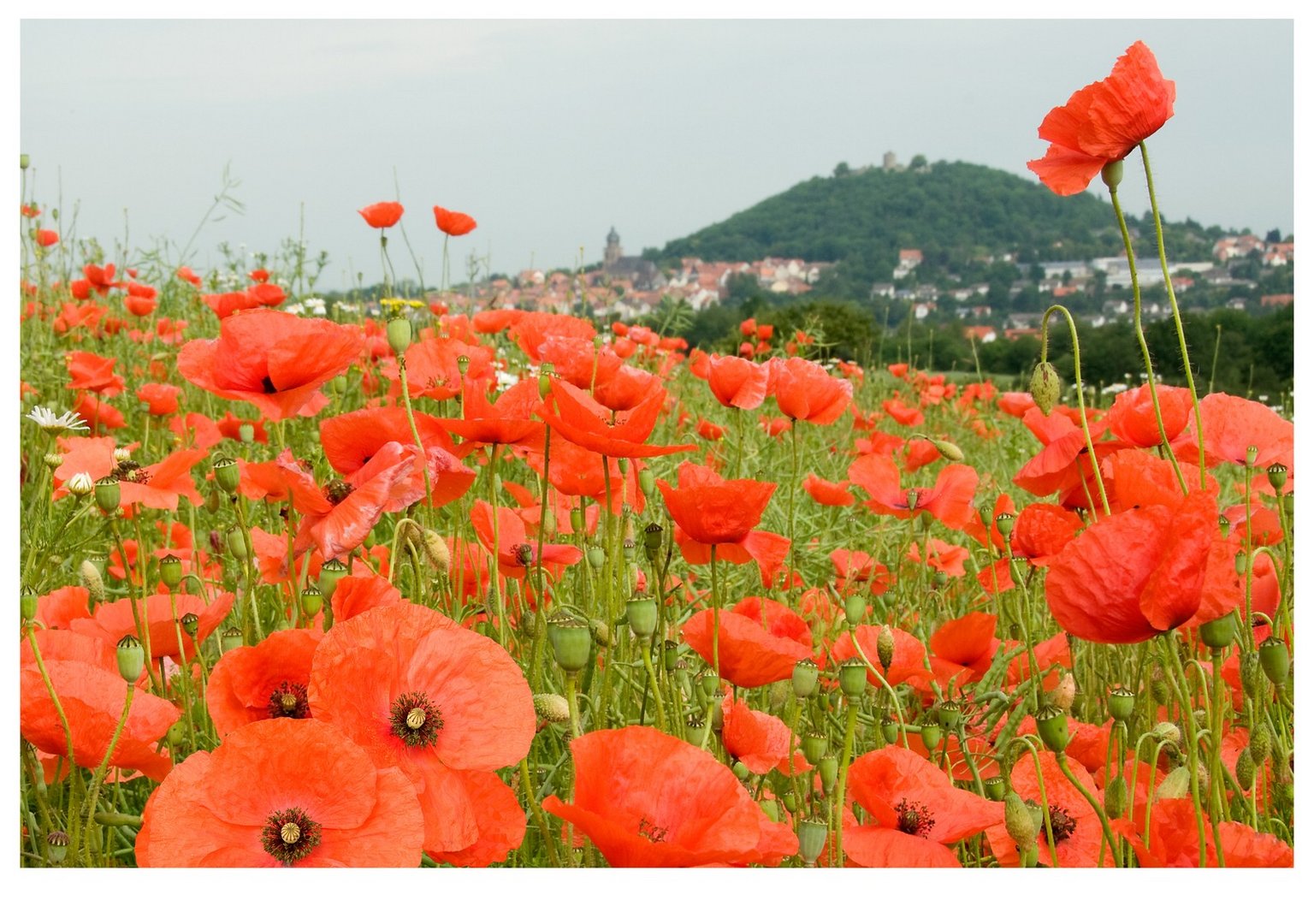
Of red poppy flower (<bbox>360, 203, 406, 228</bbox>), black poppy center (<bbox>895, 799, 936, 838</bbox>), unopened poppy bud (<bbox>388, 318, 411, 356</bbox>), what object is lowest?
black poppy center (<bbox>895, 799, 936, 838</bbox>)

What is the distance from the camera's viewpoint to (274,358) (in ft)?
4.16

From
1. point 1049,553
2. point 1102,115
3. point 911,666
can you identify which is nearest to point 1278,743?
point 1049,553

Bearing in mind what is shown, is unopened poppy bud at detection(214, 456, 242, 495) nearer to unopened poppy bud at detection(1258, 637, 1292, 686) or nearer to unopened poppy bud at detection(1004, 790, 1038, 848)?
unopened poppy bud at detection(1004, 790, 1038, 848)

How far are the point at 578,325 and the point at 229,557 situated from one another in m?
1.01

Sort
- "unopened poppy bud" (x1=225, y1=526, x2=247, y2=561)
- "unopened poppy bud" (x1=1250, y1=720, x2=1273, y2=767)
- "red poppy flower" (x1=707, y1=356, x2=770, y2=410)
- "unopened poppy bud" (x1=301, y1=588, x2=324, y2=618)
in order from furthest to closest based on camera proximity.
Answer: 1. "red poppy flower" (x1=707, y1=356, x2=770, y2=410)
2. "unopened poppy bud" (x1=225, y1=526, x2=247, y2=561)
3. "unopened poppy bud" (x1=301, y1=588, x2=324, y2=618)
4. "unopened poppy bud" (x1=1250, y1=720, x2=1273, y2=767)

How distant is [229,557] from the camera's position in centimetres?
248

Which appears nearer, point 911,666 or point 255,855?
point 255,855

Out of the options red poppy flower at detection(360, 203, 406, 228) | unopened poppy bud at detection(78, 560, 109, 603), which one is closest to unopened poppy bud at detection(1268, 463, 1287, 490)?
unopened poppy bud at detection(78, 560, 109, 603)

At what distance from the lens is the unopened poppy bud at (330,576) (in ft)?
4.04

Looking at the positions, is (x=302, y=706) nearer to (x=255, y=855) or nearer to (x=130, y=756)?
(x=130, y=756)

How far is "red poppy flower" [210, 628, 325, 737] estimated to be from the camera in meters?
1.09

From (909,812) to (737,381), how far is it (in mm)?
1083

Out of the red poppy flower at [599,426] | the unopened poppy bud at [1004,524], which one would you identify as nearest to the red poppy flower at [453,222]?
the unopened poppy bud at [1004,524]

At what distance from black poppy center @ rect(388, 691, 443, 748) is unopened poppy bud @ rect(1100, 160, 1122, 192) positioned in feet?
2.92
